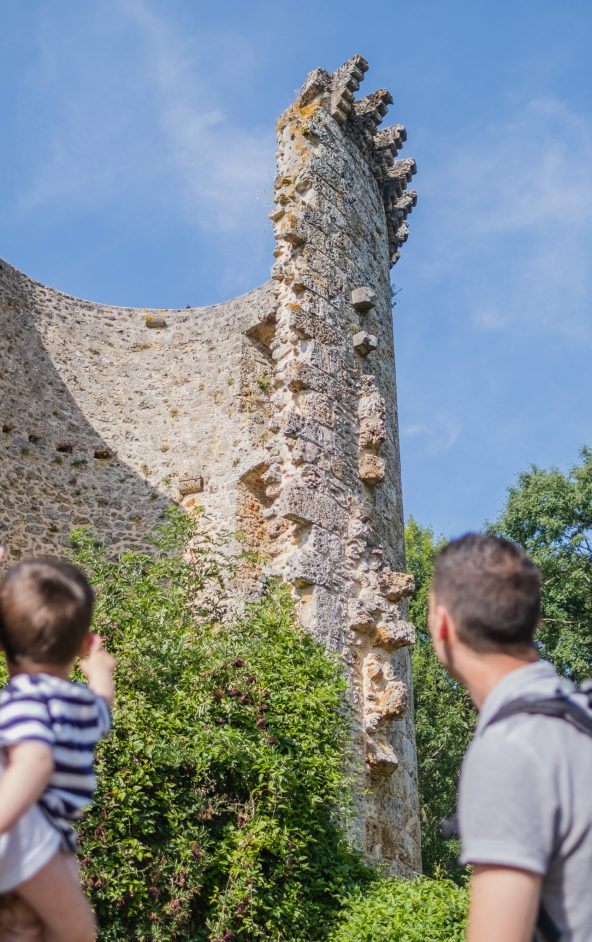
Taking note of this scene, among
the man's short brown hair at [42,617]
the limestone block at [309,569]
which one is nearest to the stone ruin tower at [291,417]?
the limestone block at [309,569]

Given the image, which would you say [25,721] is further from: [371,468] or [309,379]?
[371,468]

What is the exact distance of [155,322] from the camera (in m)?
14.6

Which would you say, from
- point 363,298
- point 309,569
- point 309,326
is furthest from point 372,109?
point 309,569

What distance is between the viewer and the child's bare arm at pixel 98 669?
2451 mm

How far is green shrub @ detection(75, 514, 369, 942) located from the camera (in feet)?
20.5

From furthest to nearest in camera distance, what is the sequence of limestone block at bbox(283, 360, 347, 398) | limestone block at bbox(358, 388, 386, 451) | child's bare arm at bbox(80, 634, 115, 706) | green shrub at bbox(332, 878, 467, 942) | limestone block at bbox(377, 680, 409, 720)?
limestone block at bbox(358, 388, 386, 451) < limestone block at bbox(283, 360, 347, 398) < limestone block at bbox(377, 680, 409, 720) < green shrub at bbox(332, 878, 467, 942) < child's bare arm at bbox(80, 634, 115, 706)

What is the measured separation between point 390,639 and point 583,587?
12.0 meters

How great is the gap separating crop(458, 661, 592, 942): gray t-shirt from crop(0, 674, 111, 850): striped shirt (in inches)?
33.6

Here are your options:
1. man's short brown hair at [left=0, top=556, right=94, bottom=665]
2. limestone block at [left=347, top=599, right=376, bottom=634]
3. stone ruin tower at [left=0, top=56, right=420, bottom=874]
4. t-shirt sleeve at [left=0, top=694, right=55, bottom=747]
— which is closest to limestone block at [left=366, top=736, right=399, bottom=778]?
stone ruin tower at [left=0, top=56, right=420, bottom=874]

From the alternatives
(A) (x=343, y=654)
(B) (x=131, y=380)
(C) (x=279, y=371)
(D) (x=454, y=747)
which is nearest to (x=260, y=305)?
(B) (x=131, y=380)

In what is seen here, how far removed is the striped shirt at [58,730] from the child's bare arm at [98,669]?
0.20m

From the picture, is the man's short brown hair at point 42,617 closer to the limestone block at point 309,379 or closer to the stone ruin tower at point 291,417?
the stone ruin tower at point 291,417

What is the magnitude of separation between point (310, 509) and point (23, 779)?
6555mm

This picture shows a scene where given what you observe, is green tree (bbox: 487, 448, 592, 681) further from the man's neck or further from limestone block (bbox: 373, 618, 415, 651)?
the man's neck
